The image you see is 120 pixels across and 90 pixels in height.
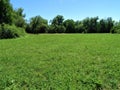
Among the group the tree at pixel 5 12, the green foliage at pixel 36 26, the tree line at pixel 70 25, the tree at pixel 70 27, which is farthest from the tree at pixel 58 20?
the tree at pixel 5 12

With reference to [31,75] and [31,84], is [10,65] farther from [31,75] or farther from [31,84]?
[31,84]

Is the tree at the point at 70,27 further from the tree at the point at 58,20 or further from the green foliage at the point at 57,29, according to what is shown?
the tree at the point at 58,20

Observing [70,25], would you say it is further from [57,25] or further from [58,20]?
[58,20]

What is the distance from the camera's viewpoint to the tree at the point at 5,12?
26906 mm

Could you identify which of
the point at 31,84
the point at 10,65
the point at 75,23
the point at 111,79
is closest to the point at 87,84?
the point at 111,79

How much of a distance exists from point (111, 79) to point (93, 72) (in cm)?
77

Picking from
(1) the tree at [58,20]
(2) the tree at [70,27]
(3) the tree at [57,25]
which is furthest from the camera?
(1) the tree at [58,20]

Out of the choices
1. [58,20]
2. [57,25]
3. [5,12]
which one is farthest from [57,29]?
[5,12]

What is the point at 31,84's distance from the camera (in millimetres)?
4742

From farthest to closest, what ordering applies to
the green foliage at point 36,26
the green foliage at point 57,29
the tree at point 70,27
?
the tree at point 70,27 → the green foliage at point 57,29 → the green foliage at point 36,26

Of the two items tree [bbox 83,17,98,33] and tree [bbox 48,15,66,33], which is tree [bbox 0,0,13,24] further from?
tree [bbox 83,17,98,33]

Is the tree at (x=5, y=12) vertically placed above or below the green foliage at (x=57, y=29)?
above

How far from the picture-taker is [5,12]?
89.9 feet

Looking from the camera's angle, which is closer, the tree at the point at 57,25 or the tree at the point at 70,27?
the tree at the point at 57,25
